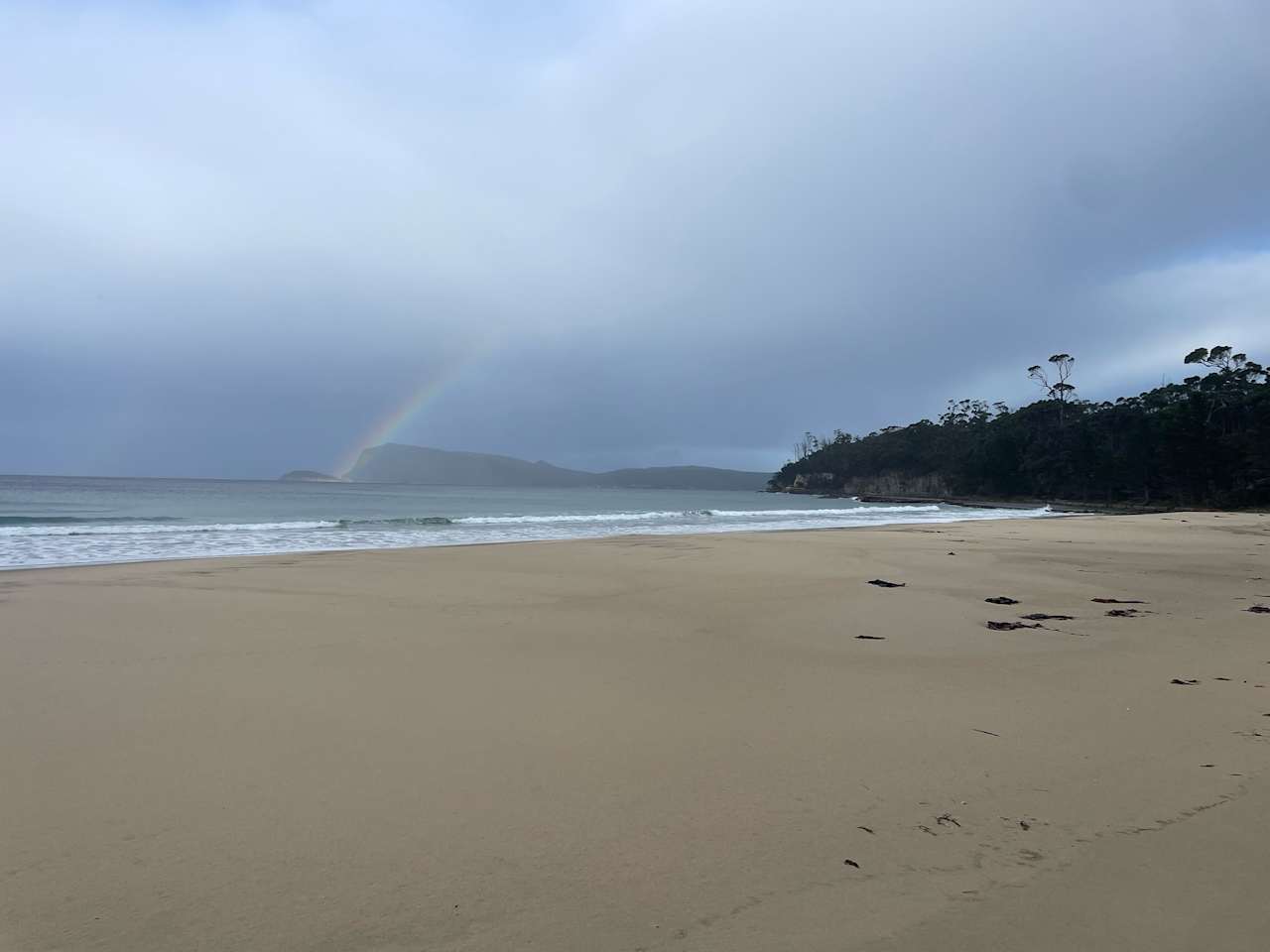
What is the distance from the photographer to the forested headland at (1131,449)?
48.5m

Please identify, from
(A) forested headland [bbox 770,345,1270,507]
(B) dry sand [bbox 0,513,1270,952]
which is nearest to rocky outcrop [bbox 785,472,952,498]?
(A) forested headland [bbox 770,345,1270,507]

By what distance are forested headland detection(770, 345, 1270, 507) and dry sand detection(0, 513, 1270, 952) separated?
181ft

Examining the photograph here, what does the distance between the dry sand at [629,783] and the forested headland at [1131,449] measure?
55.1 meters

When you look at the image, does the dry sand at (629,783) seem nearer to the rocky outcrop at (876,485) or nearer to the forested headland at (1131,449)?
the forested headland at (1131,449)

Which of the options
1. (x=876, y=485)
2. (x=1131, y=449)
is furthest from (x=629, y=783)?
(x=876, y=485)

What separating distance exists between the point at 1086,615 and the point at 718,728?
18.6 feet

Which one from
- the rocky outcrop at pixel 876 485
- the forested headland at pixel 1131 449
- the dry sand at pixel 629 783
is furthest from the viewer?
the rocky outcrop at pixel 876 485

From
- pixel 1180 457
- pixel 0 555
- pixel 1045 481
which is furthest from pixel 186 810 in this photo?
pixel 1045 481

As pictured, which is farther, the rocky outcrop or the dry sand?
the rocky outcrop

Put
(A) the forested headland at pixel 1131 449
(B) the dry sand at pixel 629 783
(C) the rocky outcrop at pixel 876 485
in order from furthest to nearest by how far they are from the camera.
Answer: (C) the rocky outcrop at pixel 876 485, (A) the forested headland at pixel 1131 449, (B) the dry sand at pixel 629 783

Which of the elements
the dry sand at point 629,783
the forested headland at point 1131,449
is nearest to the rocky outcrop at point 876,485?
the forested headland at point 1131,449

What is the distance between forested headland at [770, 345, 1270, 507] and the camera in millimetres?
48469

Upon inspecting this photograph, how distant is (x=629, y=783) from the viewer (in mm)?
3188

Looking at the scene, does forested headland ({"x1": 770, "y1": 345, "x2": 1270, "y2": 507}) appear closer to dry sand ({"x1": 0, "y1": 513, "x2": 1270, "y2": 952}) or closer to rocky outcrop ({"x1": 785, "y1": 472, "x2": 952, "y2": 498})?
rocky outcrop ({"x1": 785, "y1": 472, "x2": 952, "y2": 498})
